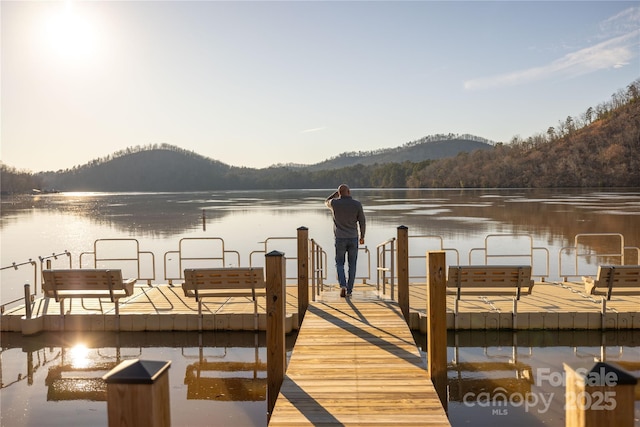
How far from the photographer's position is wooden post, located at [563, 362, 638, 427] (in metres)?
2.59

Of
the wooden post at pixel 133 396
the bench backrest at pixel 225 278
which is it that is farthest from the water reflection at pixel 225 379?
the wooden post at pixel 133 396

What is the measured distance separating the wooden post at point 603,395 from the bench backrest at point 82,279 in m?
8.63

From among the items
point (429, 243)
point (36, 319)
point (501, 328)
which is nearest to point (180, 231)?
point (429, 243)

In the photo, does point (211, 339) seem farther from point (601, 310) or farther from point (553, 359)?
point (601, 310)

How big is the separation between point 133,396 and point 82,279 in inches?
302

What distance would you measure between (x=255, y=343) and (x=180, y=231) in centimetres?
3116

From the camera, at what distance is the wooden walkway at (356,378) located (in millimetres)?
4995

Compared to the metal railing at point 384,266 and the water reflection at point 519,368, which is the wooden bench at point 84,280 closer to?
the metal railing at point 384,266

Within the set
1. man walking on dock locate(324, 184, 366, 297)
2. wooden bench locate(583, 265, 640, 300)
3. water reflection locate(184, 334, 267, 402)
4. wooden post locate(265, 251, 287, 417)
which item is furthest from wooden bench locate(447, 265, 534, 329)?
wooden post locate(265, 251, 287, 417)

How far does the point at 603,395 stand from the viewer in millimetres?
2564

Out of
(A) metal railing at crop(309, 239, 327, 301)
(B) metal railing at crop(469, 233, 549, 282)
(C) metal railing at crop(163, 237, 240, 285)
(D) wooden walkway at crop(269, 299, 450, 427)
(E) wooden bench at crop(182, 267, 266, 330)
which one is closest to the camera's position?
(D) wooden walkway at crop(269, 299, 450, 427)

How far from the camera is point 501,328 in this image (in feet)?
32.3

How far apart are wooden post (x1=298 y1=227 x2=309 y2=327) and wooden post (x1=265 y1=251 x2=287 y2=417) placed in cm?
241

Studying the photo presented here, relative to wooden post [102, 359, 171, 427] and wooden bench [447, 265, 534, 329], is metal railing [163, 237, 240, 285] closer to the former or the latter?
wooden bench [447, 265, 534, 329]
